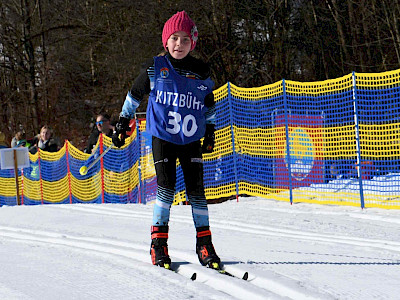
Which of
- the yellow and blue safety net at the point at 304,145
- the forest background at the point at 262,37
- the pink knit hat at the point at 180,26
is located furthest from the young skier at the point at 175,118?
the forest background at the point at 262,37

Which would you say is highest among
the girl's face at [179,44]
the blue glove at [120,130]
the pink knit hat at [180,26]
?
the pink knit hat at [180,26]

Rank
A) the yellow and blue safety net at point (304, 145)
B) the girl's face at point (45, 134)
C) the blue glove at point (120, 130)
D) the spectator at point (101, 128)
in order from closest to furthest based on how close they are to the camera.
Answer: the blue glove at point (120, 130) → the yellow and blue safety net at point (304, 145) → the spectator at point (101, 128) → the girl's face at point (45, 134)

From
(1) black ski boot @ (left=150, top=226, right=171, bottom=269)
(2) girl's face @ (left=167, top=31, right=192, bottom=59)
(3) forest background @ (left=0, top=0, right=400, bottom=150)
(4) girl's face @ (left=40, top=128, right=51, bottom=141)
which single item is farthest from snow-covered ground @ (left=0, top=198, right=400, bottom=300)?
(3) forest background @ (left=0, top=0, right=400, bottom=150)

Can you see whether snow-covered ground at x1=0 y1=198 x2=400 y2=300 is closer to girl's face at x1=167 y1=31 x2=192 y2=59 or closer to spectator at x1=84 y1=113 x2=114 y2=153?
girl's face at x1=167 y1=31 x2=192 y2=59

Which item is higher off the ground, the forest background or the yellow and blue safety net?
the forest background

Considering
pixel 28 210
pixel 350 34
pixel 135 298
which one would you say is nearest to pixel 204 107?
pixel 135 298

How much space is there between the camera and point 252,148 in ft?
40.1

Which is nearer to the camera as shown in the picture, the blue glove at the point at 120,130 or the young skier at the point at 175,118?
the young skier at the point at 175,118

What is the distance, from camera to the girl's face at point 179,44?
5410 mm

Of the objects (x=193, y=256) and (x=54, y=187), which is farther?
(x=54, y=187)

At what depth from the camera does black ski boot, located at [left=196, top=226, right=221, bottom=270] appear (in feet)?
17.0

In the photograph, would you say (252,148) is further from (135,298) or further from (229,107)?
(135,298)

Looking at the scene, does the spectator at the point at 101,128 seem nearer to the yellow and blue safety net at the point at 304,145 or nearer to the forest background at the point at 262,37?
the yellow and blue safety net at the point at 304,145

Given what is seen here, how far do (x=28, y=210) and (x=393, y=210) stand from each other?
16.4 ft
